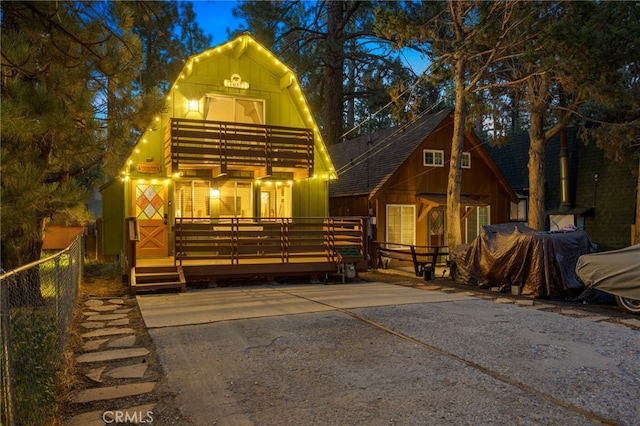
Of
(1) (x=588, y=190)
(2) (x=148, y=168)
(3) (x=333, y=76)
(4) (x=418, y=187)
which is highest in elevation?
(3) (x=333, y=76)

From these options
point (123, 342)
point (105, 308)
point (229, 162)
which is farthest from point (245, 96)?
point (123, 342)

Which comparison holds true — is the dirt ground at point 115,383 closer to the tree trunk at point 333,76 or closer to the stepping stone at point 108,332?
the stepping stone at point 108,332

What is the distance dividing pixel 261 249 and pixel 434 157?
957 centimetres

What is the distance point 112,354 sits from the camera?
6.12 metres

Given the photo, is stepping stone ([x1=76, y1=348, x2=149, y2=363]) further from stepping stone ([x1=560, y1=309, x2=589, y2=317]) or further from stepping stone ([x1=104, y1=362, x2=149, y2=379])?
stepping stone ([x1=560, y1=309, x2=589, y2=317])

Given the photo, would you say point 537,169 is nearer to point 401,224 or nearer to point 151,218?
point 401,224

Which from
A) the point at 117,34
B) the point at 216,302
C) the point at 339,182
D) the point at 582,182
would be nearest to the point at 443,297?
the point at 216,302

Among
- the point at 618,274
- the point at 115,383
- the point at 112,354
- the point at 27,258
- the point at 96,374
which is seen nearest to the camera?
the point at 115,383

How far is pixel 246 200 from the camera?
15742mm

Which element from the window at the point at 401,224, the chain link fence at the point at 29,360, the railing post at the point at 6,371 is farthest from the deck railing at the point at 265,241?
the railing post at the point at 6,371

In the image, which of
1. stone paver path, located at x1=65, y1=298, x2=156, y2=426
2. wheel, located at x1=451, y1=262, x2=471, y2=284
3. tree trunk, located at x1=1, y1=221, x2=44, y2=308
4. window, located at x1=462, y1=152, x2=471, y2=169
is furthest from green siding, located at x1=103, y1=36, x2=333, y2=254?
window, located at x1=462, y1=152, x2=471, y2=169

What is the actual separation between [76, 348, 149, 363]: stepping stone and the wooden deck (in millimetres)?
5747

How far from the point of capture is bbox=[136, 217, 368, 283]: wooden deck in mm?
12273

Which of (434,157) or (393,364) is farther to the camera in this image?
(434,157)
